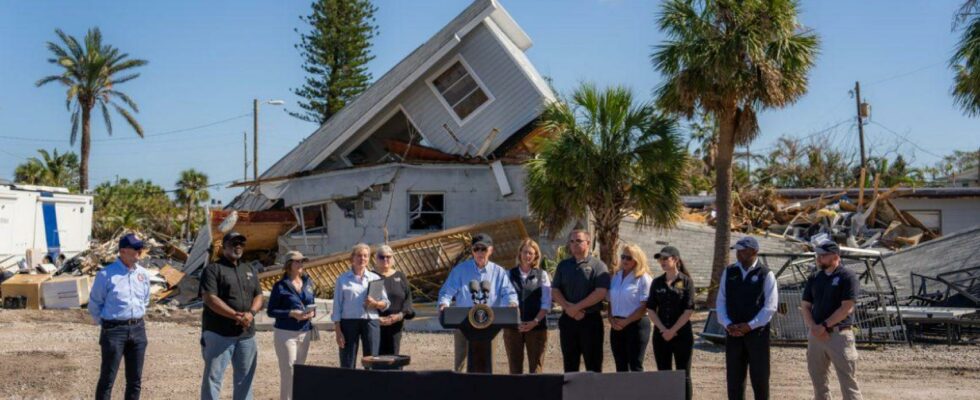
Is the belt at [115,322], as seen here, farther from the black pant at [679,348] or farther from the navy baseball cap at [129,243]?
the black pant at [679,348]

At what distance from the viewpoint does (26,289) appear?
2039 cm

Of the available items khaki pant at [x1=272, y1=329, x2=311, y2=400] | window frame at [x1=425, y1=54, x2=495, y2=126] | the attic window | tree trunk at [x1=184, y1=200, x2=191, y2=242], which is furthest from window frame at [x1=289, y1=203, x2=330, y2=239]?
tree trunk at [x1=184, y1=200, x2=191, y2=242]

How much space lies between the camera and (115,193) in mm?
50250

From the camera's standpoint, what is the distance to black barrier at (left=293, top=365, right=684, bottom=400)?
539cm

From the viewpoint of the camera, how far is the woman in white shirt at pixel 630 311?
839cm

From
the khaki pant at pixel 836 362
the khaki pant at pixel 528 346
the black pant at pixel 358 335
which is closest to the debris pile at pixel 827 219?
the khaki pant at pixel 528 346

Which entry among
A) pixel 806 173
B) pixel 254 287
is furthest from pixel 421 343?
pixel 806 173

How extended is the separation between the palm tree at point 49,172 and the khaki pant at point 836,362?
5039 cm

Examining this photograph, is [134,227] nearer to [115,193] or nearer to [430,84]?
[115,193]

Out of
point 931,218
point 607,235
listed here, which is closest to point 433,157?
point 607,235

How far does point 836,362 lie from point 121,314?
234 inches

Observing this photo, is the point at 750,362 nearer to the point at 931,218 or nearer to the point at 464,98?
the point at 464,98

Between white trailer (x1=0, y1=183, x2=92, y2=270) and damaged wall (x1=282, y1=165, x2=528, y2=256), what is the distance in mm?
8769

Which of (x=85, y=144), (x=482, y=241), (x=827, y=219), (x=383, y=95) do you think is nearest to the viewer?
(x=482, y=241)
